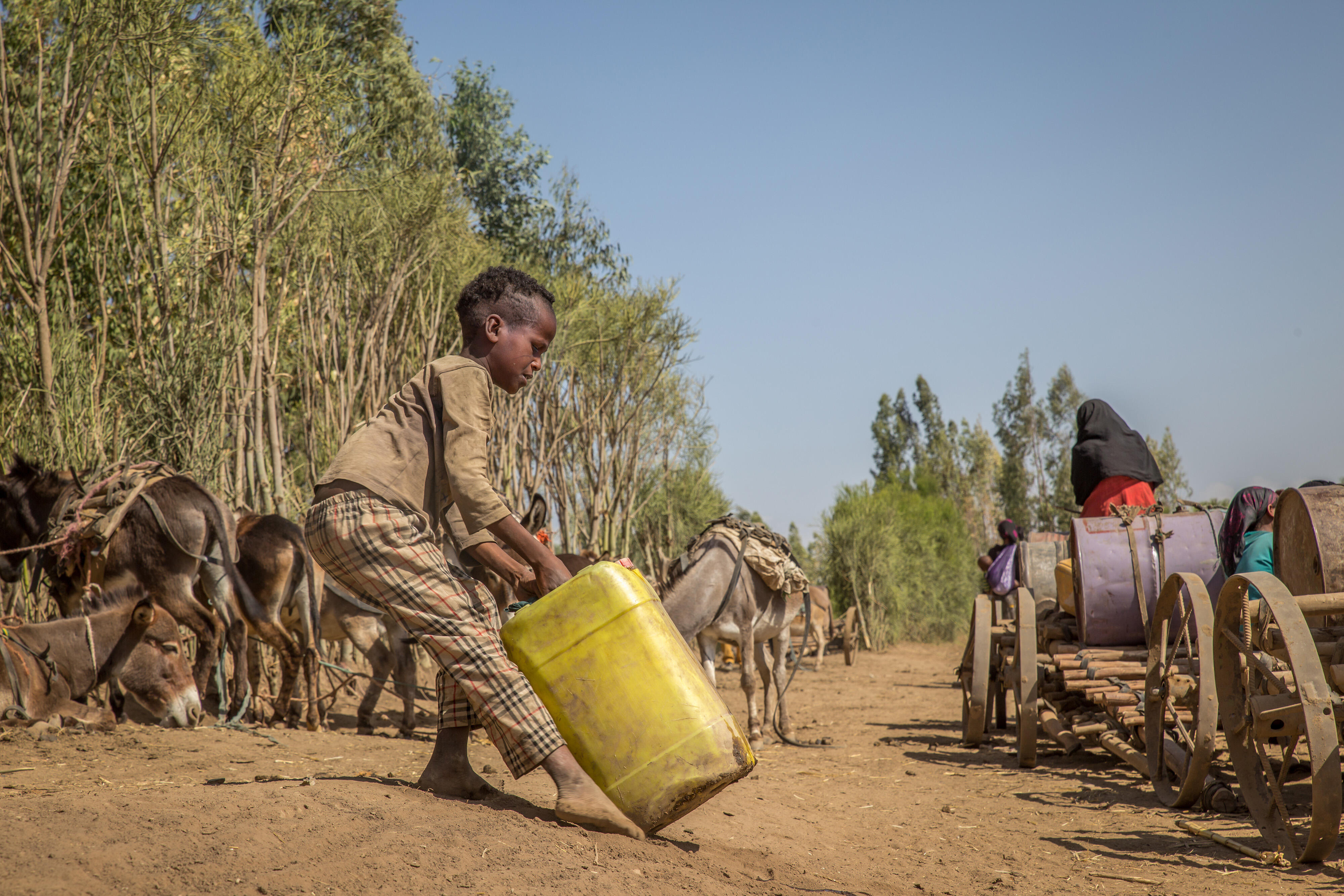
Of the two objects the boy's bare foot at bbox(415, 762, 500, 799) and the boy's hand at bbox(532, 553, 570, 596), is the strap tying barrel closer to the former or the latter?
the boy's hand at bbox(532, 553, 570, 596)

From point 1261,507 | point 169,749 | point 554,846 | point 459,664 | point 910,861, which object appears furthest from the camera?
point 1261,507

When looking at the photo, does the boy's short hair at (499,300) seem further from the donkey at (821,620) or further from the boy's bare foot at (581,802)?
the donkey at (821,620)

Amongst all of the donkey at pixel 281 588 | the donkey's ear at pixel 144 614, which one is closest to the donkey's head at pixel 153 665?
the donkey's ear at pixel 144 614

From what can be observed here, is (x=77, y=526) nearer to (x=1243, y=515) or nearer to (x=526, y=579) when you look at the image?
(x=526, y=579)

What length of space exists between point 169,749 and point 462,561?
3.25m

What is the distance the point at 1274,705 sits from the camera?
3545 millimetres

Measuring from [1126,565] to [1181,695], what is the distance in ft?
4.67

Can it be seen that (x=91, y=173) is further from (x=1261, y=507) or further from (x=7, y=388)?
(x=1261, y=507)

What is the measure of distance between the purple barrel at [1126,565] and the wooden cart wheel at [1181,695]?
2.32 feet

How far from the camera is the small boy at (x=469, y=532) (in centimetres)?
296

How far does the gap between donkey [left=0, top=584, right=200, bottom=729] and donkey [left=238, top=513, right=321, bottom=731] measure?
0.83 meters

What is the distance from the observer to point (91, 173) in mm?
9922

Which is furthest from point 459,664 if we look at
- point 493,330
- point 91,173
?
point 91,173

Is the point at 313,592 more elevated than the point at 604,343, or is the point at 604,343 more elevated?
the point at 604,343
